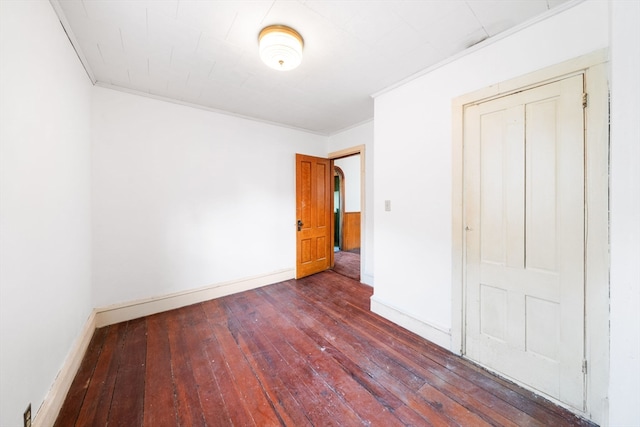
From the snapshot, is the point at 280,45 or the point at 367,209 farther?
the point at 367,209

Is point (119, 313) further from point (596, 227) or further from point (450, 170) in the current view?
point (596, 227)

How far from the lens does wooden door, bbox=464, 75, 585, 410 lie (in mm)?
1428

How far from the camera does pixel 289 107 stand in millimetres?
3055

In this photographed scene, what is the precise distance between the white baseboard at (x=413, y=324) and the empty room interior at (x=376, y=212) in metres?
0.03

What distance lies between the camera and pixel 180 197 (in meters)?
2.87

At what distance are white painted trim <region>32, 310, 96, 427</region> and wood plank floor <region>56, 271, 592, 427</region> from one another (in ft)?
0.18

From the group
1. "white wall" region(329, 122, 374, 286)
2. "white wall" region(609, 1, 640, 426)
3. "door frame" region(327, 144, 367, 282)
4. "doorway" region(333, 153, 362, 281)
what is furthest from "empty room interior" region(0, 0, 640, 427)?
"doorway" region(333, 153, 362, 281)

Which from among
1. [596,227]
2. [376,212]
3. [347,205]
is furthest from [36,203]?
[347,205]

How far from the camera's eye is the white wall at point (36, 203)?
104 cm

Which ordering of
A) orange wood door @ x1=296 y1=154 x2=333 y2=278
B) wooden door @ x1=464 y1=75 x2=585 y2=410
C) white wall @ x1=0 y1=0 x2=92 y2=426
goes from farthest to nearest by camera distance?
1. orange wood door @ x1=296 y1=154 x2=333 y2=278
2. wooden door @ x1=464 y1=75 x2=585 y2=410
3. white wall @ x1=0 y1=0 x2=92 y2=426

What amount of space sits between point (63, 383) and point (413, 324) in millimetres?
2795

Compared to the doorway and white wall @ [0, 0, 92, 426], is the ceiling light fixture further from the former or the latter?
the doorway

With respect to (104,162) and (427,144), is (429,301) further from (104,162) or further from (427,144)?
(104,162)

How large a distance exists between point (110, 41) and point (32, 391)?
240 centimetres
